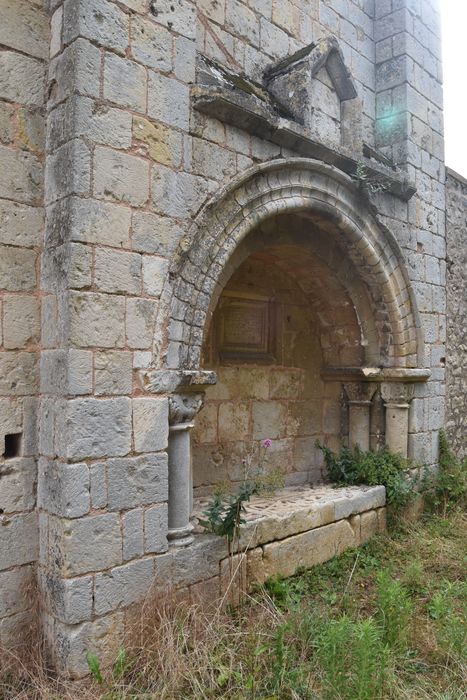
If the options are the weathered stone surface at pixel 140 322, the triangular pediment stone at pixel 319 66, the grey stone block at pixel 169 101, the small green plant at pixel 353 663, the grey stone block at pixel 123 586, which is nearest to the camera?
the small green plant at pixel 353 663

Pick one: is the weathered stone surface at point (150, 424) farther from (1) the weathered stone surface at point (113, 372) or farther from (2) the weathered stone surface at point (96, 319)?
(2) the weathered stone surface at point (96, 319)

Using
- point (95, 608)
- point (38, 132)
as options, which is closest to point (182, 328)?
point (38, 132)

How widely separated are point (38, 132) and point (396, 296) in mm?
3473

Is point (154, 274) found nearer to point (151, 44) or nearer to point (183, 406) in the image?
point (183, 406)

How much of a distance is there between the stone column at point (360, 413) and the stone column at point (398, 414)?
0.19 meters

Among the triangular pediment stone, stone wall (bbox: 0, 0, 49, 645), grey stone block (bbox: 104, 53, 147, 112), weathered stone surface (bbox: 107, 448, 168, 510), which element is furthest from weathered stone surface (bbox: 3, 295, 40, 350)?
the triangular pediment stone

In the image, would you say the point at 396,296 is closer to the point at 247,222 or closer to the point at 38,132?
the point at 247,222

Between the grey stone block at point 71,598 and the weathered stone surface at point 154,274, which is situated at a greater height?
the weathered stone surface at point 154,274

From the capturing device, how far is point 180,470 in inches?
132

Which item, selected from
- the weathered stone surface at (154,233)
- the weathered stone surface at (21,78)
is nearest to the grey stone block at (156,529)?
the weathered stone surface at (154,233)

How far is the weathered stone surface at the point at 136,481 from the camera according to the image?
2.91 m

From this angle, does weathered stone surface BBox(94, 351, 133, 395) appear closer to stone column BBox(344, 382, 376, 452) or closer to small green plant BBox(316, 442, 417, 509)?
small green plant BBox(316, 442, 417, 509)

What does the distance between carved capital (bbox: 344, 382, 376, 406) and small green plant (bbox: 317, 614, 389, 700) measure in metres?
2.87

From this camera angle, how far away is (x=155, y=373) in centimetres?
311
